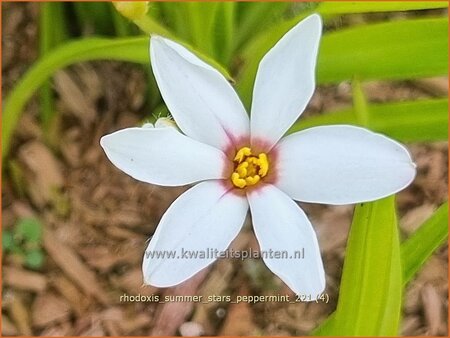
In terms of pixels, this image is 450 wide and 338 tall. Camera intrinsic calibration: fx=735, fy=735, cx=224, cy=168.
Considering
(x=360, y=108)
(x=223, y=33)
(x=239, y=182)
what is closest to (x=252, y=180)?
(x=239, y=182)

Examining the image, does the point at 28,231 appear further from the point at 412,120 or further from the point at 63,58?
the point at 412,120

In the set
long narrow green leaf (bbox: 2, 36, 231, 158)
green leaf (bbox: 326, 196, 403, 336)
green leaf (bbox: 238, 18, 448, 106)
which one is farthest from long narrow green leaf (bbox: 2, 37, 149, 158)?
green leaf (bbox: 326, 196, 403, 336)

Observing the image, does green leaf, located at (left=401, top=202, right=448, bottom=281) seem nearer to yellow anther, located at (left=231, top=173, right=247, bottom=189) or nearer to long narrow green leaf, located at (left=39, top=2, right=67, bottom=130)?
yellow anther, located at (left=231, top=173, right=247, bottom=189)

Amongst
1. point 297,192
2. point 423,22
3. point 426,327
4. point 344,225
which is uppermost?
point 423,22

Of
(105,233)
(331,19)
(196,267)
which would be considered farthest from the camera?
(105,233)

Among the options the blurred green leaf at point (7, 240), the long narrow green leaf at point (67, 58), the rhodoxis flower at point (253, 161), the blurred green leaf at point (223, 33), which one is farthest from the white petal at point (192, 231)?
the blurred green leaf at point (7, 240)

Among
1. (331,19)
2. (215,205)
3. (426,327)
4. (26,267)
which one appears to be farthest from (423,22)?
(26,267)

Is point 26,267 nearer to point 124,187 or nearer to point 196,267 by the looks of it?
point 124,187
